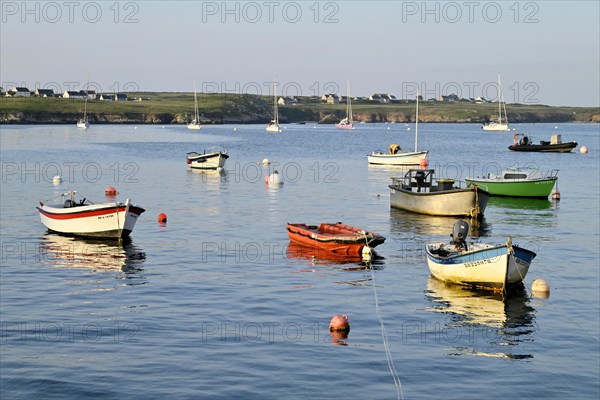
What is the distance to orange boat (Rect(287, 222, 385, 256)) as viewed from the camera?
138 ft

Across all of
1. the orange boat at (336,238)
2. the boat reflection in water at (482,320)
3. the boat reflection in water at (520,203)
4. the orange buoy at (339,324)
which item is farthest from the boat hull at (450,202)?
the orange buoy at (339,324)

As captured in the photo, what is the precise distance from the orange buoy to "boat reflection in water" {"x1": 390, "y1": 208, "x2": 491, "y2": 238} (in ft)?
73.1

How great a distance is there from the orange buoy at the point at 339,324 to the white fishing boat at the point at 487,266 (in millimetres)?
7878

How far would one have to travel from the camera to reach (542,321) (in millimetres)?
30672

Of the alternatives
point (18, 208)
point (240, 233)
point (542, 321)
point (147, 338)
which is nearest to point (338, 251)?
point (240, 233)

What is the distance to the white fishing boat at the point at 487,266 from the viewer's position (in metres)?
33.6

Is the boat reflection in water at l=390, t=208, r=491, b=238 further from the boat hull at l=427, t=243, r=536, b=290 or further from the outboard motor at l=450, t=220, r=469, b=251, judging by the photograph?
the boat hull at l=427, t=243, r=536, b=290

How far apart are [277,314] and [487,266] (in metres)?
8.90

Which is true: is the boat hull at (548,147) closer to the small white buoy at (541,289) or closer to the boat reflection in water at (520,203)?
the boat reflection in water at (520,203)

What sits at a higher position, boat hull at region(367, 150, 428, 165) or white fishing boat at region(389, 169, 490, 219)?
boat hull at region(367, 150, 428, 165)

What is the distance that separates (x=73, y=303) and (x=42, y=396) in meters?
10.3

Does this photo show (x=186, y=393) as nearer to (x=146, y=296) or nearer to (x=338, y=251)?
(x=146, y=296)

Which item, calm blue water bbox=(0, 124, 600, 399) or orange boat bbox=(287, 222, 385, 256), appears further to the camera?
orange boat bbox=(287, 222, 385, 256)

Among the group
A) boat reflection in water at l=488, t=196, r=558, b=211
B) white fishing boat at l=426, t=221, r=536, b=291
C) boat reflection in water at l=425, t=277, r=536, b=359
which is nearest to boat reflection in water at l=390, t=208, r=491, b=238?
boat reflection in water at l=488, t=196, r=558, b=211
